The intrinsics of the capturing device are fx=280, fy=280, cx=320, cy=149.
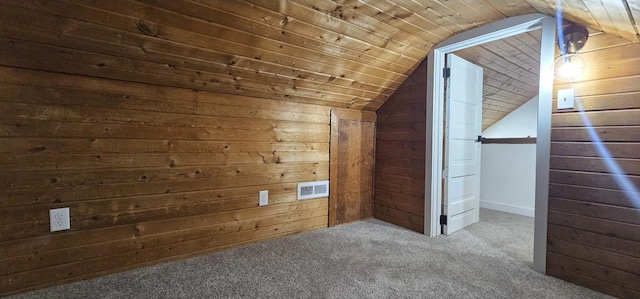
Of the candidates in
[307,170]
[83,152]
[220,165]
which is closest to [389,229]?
[307,170]

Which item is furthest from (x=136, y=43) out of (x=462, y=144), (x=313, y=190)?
(x=462, y=144)

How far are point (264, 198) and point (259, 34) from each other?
134 cm

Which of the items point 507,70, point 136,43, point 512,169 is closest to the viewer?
point 136,43

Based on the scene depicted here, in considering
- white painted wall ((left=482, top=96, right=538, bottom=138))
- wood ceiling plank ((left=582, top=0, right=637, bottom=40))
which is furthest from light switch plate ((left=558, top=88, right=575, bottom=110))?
white painted wall ((left=482, top=96, right=538, bottom=138))

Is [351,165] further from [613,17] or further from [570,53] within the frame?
[613,17]

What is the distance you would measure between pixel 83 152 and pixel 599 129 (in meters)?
3.10

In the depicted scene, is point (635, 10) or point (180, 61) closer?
point (635, 10)

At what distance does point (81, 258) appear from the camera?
5.67 ft

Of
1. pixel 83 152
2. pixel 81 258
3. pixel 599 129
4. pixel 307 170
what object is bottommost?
pixel 81 258

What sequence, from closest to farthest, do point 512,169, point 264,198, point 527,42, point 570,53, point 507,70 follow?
point 570,53, point 264,198, point 527,42, point 507,70, point 512,169

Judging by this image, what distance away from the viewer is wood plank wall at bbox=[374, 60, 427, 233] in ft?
8.87

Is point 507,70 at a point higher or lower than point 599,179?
higher

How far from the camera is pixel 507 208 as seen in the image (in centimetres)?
362

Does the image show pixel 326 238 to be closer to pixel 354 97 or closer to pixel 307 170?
pixel 307 170
